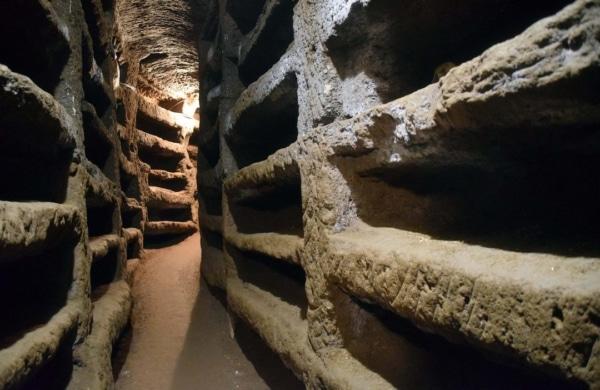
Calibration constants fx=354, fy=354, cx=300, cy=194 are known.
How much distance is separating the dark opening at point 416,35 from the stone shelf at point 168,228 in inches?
160

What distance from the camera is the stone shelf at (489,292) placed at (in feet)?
1.53

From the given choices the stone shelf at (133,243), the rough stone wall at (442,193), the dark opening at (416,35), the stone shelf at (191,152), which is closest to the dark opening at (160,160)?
the stone shelf at (191,152)

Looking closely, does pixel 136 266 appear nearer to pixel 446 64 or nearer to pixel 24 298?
pixel 24 298

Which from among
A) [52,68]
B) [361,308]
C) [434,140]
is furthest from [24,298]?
[434,140]

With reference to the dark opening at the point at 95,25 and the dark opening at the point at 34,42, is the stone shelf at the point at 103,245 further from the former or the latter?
the dark opening at the point at 95,25

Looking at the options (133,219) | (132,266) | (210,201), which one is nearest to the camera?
(132,266)

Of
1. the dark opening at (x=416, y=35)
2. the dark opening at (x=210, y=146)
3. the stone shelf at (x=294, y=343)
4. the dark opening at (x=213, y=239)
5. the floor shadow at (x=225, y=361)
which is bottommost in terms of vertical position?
the floor shadow at (x=225, y=361)

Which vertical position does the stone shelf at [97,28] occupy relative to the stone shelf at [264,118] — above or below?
above

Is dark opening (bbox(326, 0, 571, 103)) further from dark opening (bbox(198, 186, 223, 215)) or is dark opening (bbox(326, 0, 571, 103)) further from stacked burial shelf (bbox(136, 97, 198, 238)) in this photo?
stacked burial shelf (bbox(136, 97, 198, 238))

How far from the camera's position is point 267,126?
2199 millimetres

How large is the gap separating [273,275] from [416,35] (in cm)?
146

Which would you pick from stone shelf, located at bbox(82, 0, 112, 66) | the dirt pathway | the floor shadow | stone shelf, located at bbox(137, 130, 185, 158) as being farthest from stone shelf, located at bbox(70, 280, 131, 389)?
stone shelf, located at bbox(137, 130, 185, 158)

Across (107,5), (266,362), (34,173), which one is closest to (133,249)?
(107,5)

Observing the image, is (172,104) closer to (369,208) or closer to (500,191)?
(369,208)
